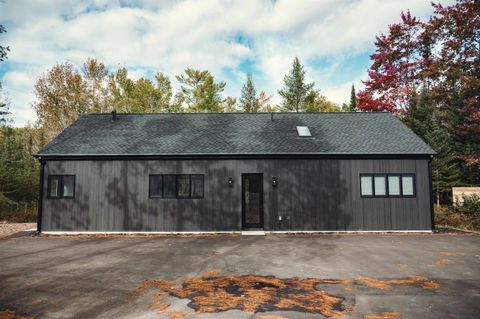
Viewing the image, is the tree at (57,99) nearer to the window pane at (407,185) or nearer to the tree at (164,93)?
the tree at (164,93)

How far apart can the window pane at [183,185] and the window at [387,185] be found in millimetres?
7590

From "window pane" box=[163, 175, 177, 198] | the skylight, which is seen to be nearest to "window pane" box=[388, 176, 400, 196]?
the skylight

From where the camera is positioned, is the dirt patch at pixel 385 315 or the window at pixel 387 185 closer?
the dirt patch at pixel 385 315

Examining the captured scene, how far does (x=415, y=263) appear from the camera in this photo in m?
8.16

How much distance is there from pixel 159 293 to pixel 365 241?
27.0 ft

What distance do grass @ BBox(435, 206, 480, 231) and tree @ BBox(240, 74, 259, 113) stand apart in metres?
28.6

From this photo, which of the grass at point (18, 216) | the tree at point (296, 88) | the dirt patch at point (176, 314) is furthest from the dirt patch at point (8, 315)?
the tree at point (296, 88)

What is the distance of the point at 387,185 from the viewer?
535 inches

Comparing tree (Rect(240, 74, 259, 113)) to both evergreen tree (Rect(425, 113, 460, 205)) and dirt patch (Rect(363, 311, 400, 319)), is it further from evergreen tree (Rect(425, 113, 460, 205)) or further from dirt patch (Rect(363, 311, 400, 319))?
dirt patch (Rect(363, 311, 400, 319))

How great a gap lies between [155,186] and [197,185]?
6.11 feet

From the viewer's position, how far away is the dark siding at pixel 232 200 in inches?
528

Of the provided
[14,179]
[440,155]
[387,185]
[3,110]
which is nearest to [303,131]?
[387,185]

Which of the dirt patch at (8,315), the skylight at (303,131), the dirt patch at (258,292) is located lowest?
the dirt patch at (8,315)

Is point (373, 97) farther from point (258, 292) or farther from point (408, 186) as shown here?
point (258, 292)
